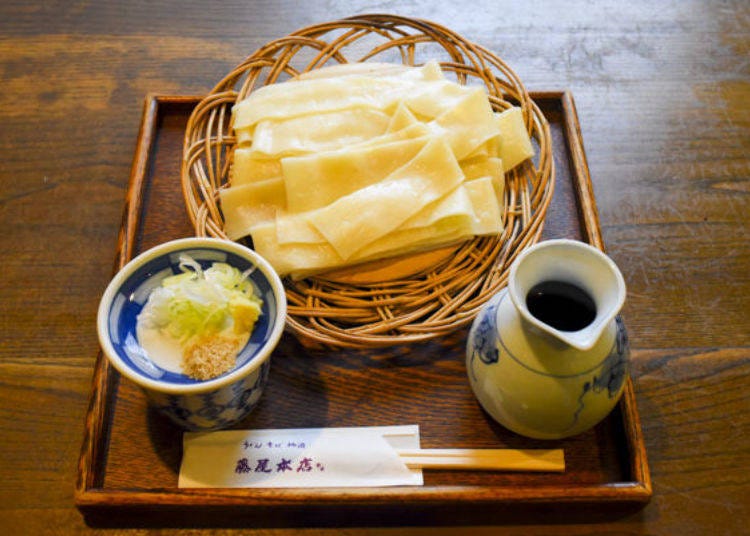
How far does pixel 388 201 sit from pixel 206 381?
463 mm

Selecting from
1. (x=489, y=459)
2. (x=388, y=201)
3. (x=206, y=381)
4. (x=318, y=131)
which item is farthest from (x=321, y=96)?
(x=489, y=459)

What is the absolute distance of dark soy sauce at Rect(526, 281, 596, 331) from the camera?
35.3 inches

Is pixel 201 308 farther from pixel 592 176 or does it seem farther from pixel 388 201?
pixel 592 176

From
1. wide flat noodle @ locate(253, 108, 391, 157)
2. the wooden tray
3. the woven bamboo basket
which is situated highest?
wide flat noodle @ locate(253, 108, 391, 157)

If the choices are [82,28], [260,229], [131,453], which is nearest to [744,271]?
[260,229]

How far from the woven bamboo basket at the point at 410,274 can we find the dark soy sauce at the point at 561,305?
7.4 inches

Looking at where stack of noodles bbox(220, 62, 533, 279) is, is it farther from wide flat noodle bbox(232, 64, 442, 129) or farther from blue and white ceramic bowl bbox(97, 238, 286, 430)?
blue and white ceramic bowl bbox(97, 238, 286, 430)

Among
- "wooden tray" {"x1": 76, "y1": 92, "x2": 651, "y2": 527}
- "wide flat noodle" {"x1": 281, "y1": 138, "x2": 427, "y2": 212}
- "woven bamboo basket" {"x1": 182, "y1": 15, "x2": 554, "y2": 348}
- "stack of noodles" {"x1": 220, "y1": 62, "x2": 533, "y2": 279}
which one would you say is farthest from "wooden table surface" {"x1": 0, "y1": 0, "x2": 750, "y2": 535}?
"wide flat noodle" {"x1": 281, "y1": 138, "x2": 427, "y2": 212}

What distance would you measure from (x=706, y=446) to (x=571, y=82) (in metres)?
0.95

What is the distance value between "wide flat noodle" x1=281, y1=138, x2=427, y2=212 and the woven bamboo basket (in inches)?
6.0

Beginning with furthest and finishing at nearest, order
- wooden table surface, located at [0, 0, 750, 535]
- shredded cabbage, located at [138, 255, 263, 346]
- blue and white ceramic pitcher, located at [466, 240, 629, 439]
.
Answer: wooden table surface, located at [0, 0, 750, 535] < shredded cabbage, located at [138, 255, 263, 346] < blue and white ceramic pitcher, located at [466, 240, 629, 439]

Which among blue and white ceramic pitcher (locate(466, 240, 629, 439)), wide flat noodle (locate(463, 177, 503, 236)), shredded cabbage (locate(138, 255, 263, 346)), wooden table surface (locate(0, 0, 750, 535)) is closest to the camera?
blue and white ceramic pitcher (locate(466, 240, 629, 439))

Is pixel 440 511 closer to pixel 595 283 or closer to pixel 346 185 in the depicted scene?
pixel 595 283

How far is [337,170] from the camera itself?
3.97ft
